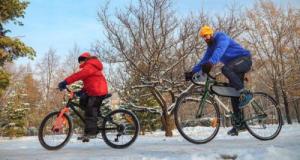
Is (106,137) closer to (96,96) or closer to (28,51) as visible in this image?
(96,96)

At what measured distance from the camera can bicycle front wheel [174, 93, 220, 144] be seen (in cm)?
673

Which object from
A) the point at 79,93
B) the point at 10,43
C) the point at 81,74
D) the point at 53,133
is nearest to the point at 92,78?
the point at 81,74

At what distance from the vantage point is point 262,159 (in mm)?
4691

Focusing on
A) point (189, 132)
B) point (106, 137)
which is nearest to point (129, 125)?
point (106, 137)

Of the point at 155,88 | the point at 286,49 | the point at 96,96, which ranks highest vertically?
the point at 286,49

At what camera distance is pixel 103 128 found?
23.1 feet

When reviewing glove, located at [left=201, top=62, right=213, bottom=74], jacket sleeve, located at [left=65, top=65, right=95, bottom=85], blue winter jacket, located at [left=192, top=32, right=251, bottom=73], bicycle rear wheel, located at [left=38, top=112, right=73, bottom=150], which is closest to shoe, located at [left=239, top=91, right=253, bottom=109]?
blue winter jacket, located at [left=192, top=32, right=251, bottom=73]

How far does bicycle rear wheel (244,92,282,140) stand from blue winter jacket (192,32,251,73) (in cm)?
85

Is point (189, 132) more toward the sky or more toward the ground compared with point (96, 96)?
more toward the ground

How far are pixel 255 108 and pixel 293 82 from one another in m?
32.4

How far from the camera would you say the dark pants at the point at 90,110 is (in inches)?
276

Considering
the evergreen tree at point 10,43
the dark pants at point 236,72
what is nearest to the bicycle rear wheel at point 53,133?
the dark pants at point 236,72

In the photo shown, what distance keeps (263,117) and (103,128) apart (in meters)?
2.89

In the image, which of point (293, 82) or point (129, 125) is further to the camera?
point (293, 82)
